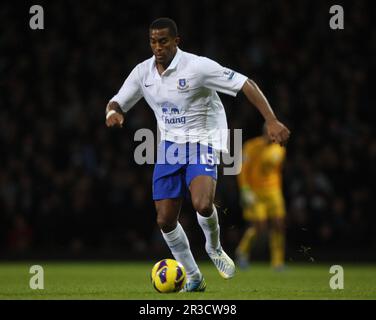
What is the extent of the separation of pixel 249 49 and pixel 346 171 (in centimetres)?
357

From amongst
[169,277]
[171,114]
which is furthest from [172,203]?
[171,114]

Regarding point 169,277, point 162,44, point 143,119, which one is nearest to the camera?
point 169,277

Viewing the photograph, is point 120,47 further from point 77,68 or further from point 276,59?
point 276,59

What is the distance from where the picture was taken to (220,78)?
8508 mm

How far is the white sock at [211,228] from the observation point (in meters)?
8.62

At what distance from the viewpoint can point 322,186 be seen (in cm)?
1591

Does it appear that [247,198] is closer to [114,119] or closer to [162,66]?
[162,66]

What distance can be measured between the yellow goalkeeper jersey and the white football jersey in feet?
20.8

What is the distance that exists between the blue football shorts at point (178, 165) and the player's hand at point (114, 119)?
547 mm

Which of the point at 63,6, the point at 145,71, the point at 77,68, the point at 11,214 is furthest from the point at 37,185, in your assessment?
the point at 145,71

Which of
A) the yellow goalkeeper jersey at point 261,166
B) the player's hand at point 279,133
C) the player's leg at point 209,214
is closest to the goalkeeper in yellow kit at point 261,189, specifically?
the yellow goalkeeper jersey at point 261,166

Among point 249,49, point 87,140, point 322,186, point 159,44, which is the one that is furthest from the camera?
point 249,49

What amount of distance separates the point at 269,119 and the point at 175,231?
1.48 m

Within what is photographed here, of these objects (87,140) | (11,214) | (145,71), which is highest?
(145,71)
